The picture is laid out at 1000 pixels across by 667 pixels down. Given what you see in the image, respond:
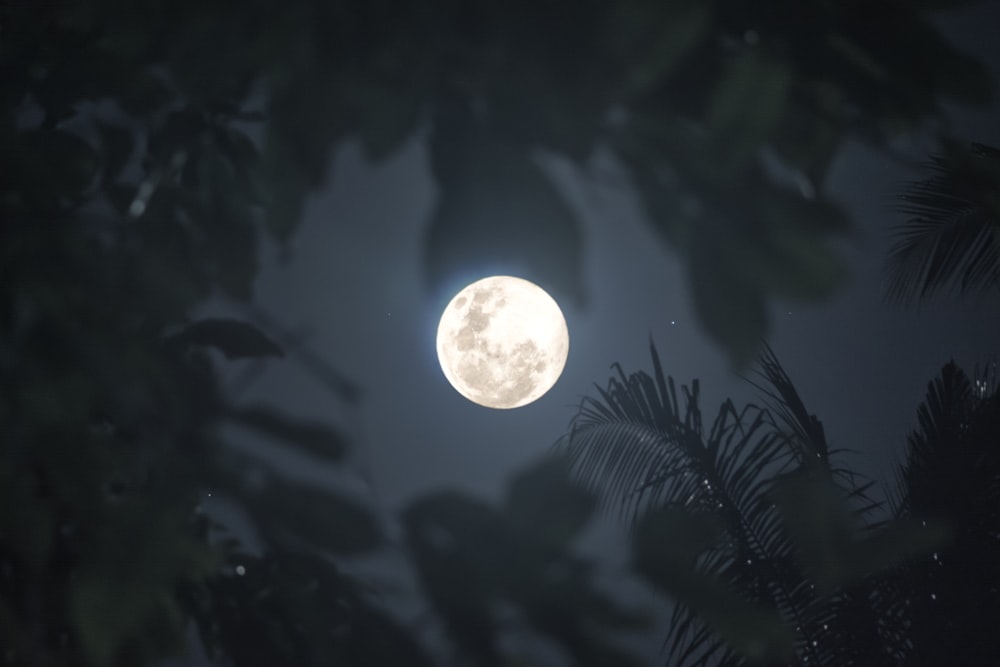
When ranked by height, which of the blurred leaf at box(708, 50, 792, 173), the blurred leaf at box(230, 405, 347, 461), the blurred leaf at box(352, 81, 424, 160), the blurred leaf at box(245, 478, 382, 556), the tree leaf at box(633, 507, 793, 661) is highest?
the blurred leaf at box(352, 81, 424, 160)

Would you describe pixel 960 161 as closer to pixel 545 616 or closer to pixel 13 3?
pixel 545 616

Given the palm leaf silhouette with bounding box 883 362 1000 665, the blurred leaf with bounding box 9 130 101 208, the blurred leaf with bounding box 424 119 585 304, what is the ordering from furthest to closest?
the palm leaf silhouette with bounding box 883 362 1000 665 → the blurred leaf with bounding box 9 130 101 208 → the blurred leaf with bounding box 424 119 585 304

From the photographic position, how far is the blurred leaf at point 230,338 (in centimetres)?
84

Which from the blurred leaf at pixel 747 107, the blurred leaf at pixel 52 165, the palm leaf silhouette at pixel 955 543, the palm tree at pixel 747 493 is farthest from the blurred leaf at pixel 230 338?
the palm leaf silhouette at pixel 955 543

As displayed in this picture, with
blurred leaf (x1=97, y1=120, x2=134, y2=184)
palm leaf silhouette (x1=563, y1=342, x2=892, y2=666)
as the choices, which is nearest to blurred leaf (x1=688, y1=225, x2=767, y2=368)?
blurred leaf (x1=97, y1=120, x2=134, y2=184)

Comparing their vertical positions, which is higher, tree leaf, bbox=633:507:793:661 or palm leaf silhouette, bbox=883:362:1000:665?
palm leaf silhouette, bbox=883:362:1000:665

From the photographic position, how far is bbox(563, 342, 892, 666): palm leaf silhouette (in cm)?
285

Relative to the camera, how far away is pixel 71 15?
60cm

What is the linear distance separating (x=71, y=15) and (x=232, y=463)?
1.32 ft

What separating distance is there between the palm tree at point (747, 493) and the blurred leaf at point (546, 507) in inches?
80.8

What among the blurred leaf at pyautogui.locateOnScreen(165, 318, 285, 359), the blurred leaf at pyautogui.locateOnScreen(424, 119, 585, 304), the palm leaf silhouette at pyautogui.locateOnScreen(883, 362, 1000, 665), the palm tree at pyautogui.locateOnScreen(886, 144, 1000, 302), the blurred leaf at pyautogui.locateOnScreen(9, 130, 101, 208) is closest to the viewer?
the blurred leaf at pyautogui.locateOnScreen(424, 119, 585, 304)

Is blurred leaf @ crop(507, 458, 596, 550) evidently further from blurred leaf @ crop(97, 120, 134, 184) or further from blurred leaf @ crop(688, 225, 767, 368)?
blurred leaf @ crop(97, 120, 134, 184)

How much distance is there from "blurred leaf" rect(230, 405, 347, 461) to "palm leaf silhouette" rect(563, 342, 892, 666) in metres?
2.46

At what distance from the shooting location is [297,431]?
19.1 inches
